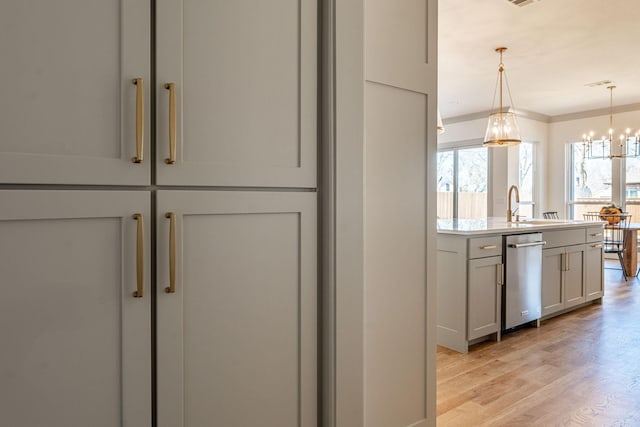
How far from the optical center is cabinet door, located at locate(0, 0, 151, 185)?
90 centimetres

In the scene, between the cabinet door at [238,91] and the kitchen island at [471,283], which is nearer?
the cabinet door at [238,91]

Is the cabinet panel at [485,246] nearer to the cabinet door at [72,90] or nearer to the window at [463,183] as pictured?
the cabinet door at [72,90]

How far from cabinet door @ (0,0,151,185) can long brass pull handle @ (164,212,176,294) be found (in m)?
0.11

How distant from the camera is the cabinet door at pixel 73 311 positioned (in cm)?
92

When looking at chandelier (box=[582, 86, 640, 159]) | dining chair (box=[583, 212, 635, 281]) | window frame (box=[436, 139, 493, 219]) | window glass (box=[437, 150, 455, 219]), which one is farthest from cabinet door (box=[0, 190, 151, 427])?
window glass (box=[437, 150, 455, 219])

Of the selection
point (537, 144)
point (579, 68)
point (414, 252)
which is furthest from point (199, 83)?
point (537, 144)

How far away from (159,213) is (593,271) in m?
4.65

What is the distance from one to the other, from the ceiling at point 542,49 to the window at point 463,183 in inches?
51.4

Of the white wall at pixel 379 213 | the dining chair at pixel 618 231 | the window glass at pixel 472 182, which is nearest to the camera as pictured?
the white wall at pixel 379 213

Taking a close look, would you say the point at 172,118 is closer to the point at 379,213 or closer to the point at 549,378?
the point at 379,213

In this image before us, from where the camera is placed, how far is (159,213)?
1.08 m

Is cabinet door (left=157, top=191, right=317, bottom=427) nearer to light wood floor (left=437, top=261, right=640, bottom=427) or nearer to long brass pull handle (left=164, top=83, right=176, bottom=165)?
long brass pull handle (left=164, top=83, right=176, bottom=165)

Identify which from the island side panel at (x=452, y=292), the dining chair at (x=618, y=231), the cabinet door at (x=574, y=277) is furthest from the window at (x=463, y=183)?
the island side panel at (x=452, y=292)

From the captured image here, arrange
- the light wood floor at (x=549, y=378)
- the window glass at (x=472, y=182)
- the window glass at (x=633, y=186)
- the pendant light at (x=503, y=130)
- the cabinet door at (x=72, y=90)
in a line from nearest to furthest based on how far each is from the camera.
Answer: the cabinet door at (x=72, y=90), the light wood floor at (x=549, y=378), the pendant light at (x=503, y=130), the window glass at (x=633, y=186), the window glass at (x=472, y=182)
